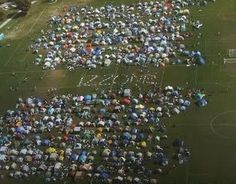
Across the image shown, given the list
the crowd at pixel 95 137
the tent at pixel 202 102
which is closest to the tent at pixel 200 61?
the crowd at pixel 95 137

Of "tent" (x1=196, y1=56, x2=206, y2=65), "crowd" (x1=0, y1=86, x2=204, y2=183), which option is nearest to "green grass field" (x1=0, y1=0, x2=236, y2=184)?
"tent" (x1=196, y1=56, x2=206, y2=65)

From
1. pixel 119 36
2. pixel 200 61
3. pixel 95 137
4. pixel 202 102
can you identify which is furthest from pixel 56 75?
pixel 202 102

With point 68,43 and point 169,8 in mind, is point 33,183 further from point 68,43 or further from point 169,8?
point 169,8

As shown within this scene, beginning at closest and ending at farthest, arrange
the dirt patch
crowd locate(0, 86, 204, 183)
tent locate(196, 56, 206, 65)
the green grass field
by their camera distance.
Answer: the green grass field < crowd locate(0, 86, 204, 183) < tent locate(196, 56, 206, 65) < the dirt patch

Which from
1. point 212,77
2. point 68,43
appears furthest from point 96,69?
point 212,77

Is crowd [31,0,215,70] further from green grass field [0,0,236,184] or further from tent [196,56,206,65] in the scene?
green grass field [0,0,236,184]

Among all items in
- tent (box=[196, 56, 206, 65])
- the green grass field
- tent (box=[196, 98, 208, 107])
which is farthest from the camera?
tent (box=[196, 56, 206, 65])

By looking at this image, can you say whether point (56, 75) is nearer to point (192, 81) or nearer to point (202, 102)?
point (192, 81)
